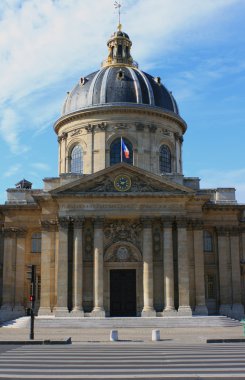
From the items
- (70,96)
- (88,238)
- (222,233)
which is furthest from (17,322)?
(70,96)

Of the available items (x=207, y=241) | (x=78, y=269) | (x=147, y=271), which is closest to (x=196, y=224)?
(x=207, y=241)

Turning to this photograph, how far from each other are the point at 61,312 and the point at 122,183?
1111 cm

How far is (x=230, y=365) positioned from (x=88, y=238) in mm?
28244

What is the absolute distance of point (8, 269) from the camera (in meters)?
47.7

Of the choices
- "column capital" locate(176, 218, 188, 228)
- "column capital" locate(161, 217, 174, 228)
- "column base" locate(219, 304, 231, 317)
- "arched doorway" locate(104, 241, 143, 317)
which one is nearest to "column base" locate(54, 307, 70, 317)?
"arched doorway" locate(104, 241, 143, 317)

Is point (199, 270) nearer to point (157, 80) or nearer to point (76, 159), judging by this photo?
point (76, 159)

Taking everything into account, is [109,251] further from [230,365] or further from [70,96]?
[230,365]

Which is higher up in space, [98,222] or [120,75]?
[120,75]

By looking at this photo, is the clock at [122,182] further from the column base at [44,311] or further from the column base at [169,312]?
the column base at [44,311]

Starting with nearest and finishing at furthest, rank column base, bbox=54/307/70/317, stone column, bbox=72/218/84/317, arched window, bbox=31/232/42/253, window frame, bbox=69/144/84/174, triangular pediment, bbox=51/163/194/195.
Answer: column base, bbox=54/307/70/317, stone column, bbox=72/218/84/317, triangular pediment, bbox=51/163/194/195, arched window, bbox=31/232/42/253, window frame, bbox=69/144/84/174

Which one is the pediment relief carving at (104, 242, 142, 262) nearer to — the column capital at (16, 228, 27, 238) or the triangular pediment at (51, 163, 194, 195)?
the triangular pediment at (51, 163, 194, 195)

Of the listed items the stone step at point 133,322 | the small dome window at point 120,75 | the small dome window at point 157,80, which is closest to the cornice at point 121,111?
the small dome window at point 120,75

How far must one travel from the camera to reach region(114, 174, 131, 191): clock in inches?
1745

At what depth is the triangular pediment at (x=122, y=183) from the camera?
43906 mm
